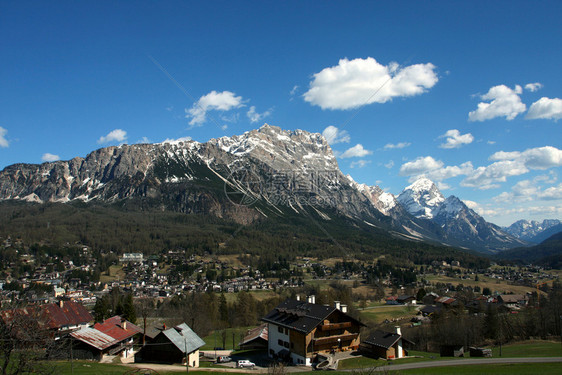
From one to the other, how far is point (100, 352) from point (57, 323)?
1646cm

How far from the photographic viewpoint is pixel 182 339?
141 feet

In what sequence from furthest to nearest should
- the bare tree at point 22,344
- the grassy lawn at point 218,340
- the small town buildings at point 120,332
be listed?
the grassy lawn at point 218,340
the small town buildings at point 120,332
the bare tree at point 22,344

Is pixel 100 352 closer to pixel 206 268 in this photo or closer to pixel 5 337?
pixel 5 337

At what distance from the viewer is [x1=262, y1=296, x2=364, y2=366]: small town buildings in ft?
146

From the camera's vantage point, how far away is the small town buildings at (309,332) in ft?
146

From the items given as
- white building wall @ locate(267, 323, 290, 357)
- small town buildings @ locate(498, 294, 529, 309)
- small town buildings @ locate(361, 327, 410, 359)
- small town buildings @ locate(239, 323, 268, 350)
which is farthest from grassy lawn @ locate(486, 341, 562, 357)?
small town buildings @ locate(498, 294, 529, 309)

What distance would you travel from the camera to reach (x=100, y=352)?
42406 millimetres

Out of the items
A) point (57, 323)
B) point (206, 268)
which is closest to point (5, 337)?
point (57, 323)

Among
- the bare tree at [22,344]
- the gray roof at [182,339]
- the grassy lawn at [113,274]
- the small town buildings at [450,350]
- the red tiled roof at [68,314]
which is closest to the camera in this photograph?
the bare tree at [22,344]

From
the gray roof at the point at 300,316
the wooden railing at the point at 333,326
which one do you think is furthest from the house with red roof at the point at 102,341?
the wooden railing at the point at 333,326

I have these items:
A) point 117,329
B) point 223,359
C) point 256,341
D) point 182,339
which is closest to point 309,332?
point 223,359

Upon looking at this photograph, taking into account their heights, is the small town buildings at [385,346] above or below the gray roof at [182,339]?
below

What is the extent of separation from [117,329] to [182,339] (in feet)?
40.2

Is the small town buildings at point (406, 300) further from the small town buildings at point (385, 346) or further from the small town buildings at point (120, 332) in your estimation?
the small town buildings at point (120, 332)
